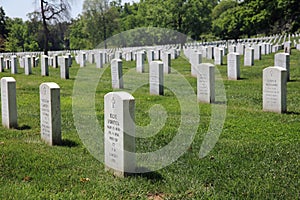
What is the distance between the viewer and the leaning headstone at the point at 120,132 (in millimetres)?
5966

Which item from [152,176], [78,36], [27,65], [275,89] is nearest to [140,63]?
[27,65]

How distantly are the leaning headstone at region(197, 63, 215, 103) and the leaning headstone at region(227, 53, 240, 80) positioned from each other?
20.2 feet

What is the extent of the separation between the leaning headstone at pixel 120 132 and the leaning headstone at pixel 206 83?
20.7 feet

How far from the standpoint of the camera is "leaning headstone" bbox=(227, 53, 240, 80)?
60.1ft

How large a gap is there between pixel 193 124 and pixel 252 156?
97.4 inches

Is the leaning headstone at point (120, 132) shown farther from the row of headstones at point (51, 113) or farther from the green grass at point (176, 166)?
the row of headstones at point (51, 113)

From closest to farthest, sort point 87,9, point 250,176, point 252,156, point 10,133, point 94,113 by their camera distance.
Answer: point 250,176
point 252,156
point 10,133
point 94,113
point 87,9

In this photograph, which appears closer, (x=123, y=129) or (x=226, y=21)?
(x=123, y=129)

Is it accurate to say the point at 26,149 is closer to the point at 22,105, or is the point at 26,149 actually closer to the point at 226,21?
the point at 22,105

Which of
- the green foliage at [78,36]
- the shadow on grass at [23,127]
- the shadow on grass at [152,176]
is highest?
the green foliage at [78,36]

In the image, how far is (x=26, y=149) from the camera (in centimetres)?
734

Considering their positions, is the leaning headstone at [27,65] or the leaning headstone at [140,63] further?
the leaning headstone at [27,65]

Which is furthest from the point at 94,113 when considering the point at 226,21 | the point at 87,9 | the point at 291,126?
the point at 87,9

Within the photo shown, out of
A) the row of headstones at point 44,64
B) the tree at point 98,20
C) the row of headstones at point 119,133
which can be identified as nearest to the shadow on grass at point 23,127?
the row of headstones at point 119,133
